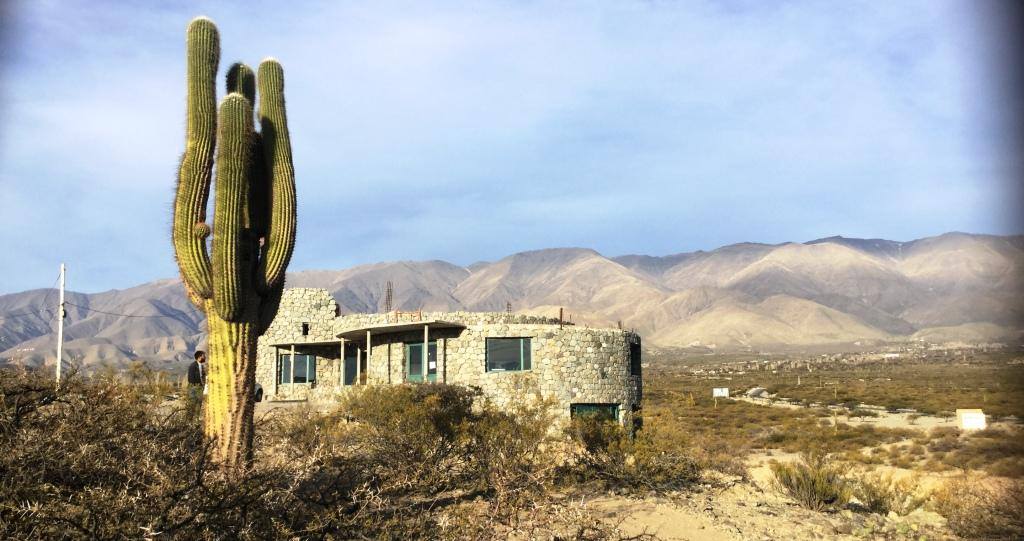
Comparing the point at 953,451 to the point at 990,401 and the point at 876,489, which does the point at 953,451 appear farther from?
the point at 990,401

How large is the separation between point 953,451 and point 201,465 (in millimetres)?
27495

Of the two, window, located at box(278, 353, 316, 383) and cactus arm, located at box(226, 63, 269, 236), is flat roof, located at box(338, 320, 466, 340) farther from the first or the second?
cactus arm, located at box(226, 63, 269, 236)

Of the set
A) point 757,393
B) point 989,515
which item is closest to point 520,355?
point 989,515

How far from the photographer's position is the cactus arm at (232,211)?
10.8 metres

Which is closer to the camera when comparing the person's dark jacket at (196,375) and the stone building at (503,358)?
the person's dark jacket at (196,375)

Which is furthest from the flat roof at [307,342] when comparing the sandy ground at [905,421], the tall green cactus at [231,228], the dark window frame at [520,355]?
the sandy ground at [905,421]

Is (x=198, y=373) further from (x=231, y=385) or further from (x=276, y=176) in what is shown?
(x=276, y=176)

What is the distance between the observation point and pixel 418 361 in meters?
25.1

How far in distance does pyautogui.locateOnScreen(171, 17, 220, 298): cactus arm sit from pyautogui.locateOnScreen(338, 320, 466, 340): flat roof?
12716 millimetres

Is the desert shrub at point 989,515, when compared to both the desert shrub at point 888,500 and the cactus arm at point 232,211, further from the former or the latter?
the cactus arm at point 232,211

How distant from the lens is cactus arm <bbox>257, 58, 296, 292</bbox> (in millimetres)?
11648

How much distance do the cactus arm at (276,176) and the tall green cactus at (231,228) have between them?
16 mm

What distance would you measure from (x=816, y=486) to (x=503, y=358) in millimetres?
9844

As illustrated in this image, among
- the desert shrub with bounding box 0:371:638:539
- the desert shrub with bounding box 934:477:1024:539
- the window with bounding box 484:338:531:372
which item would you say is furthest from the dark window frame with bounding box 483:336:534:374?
the desert shrub with bounding box 934:477:1024:539
